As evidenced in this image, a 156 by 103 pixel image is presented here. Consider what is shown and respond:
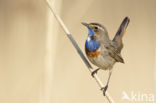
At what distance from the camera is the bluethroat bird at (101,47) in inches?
91.6

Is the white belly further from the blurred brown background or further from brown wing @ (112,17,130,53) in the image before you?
the blurred brown background

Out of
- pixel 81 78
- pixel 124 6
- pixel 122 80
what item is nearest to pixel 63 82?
pixel 81 78

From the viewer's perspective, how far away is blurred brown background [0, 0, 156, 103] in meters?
2.63

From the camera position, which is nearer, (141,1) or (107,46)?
(107,46)

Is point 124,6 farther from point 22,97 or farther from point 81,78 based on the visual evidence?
point 22,97

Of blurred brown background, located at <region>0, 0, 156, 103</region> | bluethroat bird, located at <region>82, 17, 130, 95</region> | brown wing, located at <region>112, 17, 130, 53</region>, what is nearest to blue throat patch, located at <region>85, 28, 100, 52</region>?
bluethroat bird, located at <region>82, 17, 130, 95</region>

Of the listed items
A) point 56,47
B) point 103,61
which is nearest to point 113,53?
point 103,61

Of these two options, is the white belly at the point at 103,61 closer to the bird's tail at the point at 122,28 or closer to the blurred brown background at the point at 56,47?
the bird's tail at the point at 122,28

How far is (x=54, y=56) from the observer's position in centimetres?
261

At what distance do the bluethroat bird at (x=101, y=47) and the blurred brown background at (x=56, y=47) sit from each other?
0.92 feet

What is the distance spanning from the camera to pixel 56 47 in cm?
261

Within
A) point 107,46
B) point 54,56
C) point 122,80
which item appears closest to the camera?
point 107,46

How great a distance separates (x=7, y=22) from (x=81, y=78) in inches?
21.4

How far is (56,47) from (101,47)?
331 mm
